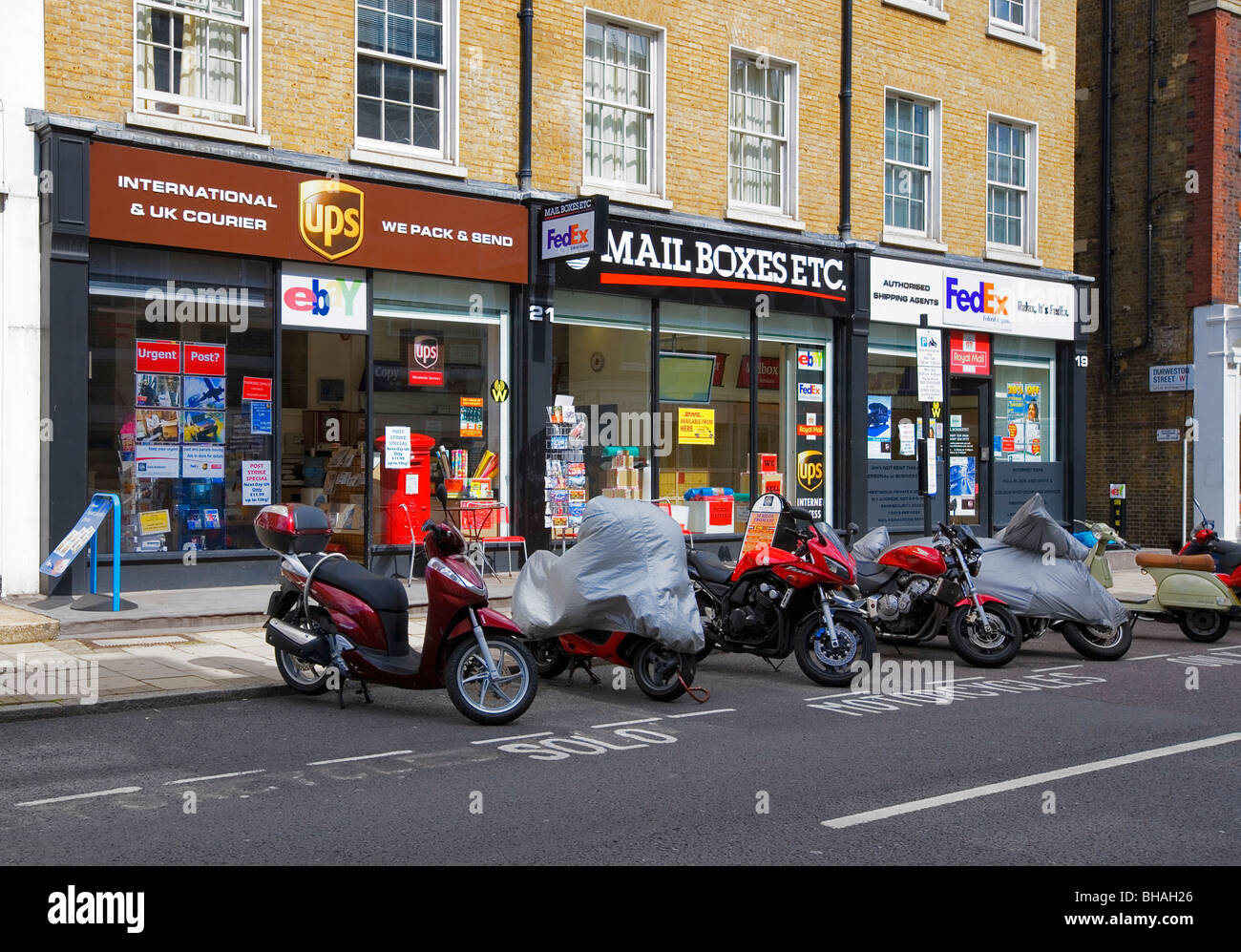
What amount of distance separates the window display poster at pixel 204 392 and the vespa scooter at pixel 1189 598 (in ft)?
30.3

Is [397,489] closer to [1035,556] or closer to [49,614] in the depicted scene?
[49,614]

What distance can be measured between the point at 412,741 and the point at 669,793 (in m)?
1.92

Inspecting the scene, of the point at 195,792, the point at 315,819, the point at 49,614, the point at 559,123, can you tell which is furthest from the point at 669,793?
the point at 559,123

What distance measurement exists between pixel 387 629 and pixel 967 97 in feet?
50.7

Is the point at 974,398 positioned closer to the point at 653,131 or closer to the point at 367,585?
the point at 653,131

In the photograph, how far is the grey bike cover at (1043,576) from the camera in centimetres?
1112

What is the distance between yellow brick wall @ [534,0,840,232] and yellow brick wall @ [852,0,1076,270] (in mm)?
690

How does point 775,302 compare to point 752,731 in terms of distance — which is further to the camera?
point 775,302

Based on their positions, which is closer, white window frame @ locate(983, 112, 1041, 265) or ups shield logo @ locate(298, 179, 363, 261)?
ups shield logo @ locate(298, 179, 363, 261)

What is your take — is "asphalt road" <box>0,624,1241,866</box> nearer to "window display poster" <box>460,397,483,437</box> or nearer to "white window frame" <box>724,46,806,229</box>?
"window display poster" <box>460,397,483,437</box>

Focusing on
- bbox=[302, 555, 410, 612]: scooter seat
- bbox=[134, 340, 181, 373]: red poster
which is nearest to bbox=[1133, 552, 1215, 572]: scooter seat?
bbox=[302, 555, 410, 612]: scooter seat

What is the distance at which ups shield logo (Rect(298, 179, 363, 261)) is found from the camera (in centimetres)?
1380

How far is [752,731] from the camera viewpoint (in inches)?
324

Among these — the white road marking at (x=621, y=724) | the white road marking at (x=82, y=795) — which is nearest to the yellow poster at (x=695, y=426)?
the white road marking at (x=621, y=724)
